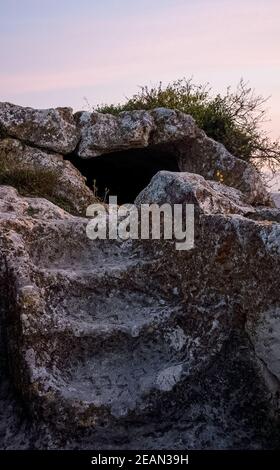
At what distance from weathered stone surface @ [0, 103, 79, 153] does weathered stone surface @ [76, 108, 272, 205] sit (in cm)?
39

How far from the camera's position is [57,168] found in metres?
10.7

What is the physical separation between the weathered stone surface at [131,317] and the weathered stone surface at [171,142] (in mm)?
5006

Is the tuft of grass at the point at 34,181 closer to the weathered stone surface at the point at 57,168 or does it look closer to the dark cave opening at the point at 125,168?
the weathered stone surface at the point at 57,168

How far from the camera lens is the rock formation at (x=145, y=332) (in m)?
5.27

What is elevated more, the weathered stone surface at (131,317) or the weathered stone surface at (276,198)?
the weathered stone surface at (276,198)

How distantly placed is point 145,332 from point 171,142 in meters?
6.62

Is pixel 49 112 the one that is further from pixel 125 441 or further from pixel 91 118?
pixel 125 441

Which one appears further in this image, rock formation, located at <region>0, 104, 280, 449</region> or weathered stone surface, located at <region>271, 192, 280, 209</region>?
weathered stone surface, located at <region>271, 192, 280, 209</region>

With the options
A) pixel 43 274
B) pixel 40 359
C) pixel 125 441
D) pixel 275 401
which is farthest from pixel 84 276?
pixel 275 401

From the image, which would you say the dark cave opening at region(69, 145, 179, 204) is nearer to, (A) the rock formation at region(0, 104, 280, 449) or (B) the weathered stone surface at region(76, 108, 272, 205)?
(B) the weathered stone surface at region(76, 108, 272, 205)

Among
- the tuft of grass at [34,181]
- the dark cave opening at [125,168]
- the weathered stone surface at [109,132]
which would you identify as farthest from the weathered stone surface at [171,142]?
the tuft of grass at [34,181]

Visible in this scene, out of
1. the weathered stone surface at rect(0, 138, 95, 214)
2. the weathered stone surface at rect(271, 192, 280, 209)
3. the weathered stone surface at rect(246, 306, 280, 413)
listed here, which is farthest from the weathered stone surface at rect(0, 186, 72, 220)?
the weathered stone surface at rect(271, 192, 280, 209)

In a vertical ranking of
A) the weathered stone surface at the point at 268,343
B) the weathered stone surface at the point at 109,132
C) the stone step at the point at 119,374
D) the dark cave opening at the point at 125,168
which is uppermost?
the weathered stone surface at the point at 109,132

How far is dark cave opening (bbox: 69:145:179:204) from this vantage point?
1241 cm
